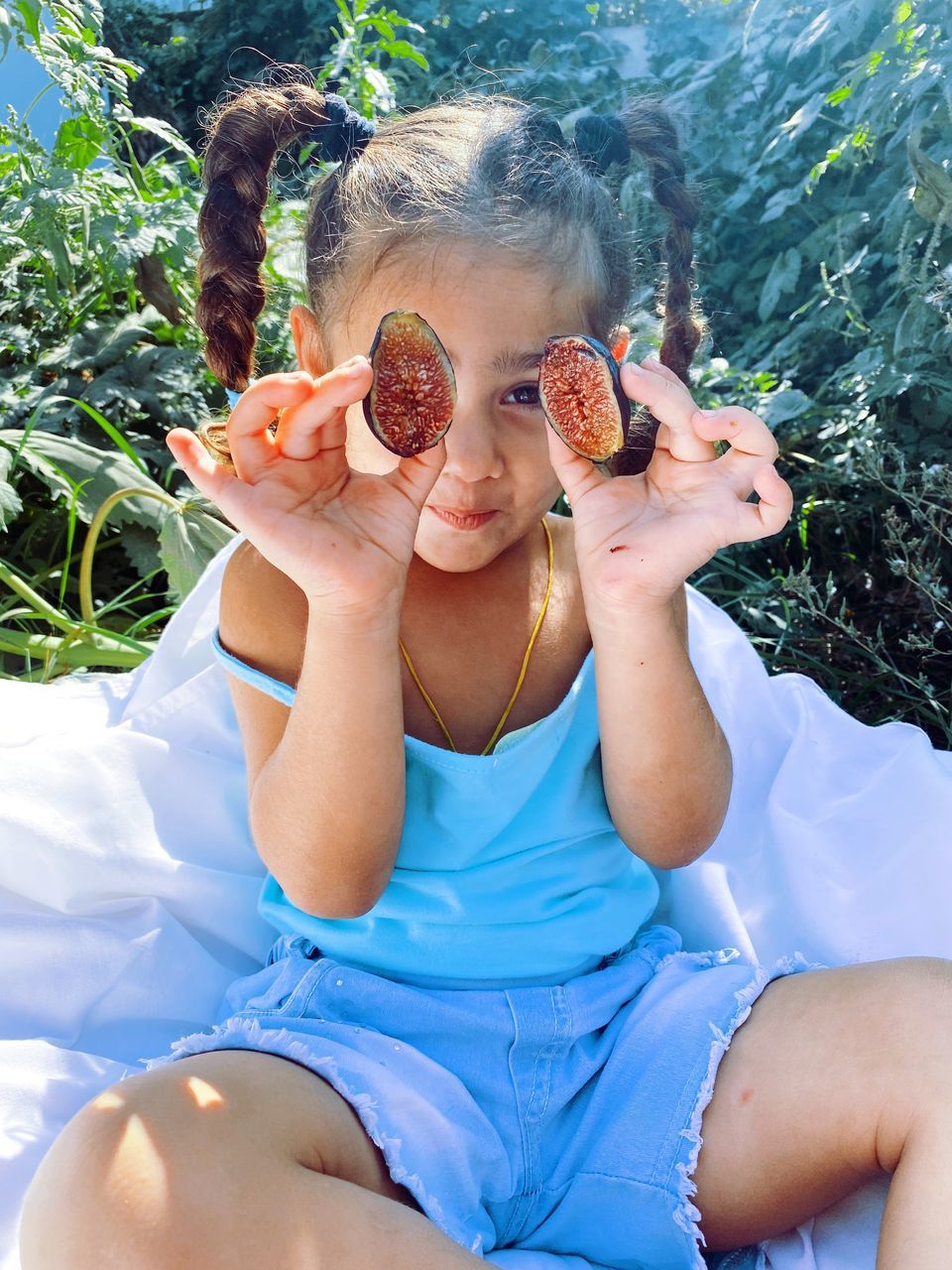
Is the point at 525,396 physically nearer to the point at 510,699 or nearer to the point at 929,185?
the point at 510,699

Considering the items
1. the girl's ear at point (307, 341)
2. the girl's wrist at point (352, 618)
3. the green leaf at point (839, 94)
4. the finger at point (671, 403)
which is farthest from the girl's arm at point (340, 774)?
the green leaf at point (839, 94)

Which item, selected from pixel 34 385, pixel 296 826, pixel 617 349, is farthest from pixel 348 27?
pixel 296 826

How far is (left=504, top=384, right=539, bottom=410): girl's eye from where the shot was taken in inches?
62.4

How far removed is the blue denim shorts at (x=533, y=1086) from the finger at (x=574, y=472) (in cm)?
66

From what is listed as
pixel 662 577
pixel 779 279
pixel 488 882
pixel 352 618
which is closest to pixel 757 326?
pixel 779 279

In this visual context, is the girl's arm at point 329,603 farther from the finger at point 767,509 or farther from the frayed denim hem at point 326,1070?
the finger at point 767,509

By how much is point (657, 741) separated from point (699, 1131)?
481 millimetres

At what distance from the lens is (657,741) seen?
1620 millimetres

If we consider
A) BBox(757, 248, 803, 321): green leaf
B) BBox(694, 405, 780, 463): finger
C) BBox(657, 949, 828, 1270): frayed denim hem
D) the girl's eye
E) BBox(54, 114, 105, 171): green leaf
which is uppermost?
BBox(694, 405, 780, 463): finger

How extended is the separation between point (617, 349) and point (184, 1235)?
4.39 ft

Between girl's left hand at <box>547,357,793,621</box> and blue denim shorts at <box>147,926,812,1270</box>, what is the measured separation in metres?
0.53

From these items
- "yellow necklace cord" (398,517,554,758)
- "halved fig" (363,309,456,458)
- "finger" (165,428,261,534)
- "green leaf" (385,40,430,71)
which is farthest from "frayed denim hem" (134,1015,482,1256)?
"green leaf" (385,40,430,71)

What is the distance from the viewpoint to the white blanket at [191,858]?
5.93ft

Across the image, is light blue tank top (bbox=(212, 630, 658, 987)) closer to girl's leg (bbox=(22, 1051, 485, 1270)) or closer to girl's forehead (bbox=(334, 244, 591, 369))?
girl's leg (bbox=(22, 1051, 485, 1270))
